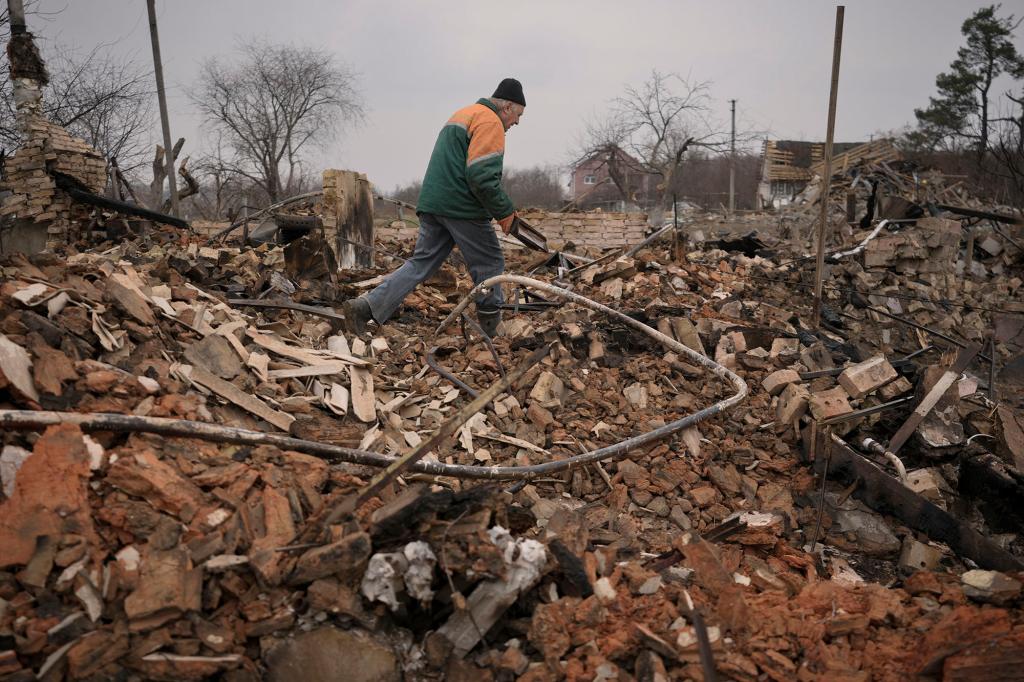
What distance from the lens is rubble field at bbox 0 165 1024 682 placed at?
2102mm

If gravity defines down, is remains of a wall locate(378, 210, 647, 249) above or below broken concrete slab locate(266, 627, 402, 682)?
above

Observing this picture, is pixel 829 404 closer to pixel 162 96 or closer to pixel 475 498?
pixel 475 498

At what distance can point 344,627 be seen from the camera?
212cm

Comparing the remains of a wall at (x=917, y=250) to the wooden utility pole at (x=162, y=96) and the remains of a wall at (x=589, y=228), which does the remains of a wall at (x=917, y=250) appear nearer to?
the remains of a wall at (x=589, y=228)

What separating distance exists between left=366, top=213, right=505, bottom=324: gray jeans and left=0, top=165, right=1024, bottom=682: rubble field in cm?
29

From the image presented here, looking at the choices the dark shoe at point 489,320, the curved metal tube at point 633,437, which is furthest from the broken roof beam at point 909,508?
the dark shoe at point 489,320

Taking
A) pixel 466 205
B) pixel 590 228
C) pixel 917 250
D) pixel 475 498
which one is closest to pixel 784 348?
pixel 466 205

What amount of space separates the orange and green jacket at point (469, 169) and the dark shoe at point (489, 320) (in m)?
0.73

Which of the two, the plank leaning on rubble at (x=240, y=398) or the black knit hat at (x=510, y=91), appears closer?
the plank leaning on rubble at (x=240, y=398)

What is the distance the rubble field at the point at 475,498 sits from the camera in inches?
82.7

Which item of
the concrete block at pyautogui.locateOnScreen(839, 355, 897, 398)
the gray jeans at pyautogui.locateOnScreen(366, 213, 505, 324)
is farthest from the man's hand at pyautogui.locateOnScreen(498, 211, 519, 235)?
Answer: the concrete block at pyautogui.locateOnScreen(839, 355, 897, 398)

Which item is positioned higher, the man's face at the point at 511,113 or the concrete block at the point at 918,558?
the man's face at the point at 511,113

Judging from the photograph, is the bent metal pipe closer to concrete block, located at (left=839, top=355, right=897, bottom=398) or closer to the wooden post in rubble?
concrete block, located at (left=839, top=355, right=897, bottom=398)

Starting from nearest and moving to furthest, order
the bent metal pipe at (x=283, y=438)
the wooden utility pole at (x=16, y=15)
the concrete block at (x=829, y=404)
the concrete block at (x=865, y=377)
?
the bent metal pipe at (x=283, y=438) → the concrete block at (x=829, y=404) → the concrete block at (x=865, y=377) → the wooden utility pole at (x=16, y=15)
